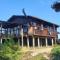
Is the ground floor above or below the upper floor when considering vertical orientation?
below

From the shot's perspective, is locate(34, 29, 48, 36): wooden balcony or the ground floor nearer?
the ground floor

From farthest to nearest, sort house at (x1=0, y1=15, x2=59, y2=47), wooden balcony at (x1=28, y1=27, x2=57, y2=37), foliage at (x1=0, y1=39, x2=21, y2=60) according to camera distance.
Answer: wooden balcony at (x1=28, y1=27, x2=57, y2=37), house at (x1=0, y1=15, x2=59, y2=47), foliage at (x1=0, y1=39, x2=21, y2=60)

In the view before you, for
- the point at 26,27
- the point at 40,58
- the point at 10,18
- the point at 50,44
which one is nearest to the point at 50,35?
the point at 50,44

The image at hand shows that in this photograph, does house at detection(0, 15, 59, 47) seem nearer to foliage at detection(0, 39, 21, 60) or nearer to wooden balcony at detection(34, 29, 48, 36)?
wooden balcony at detection(34, 29, 48, 36)

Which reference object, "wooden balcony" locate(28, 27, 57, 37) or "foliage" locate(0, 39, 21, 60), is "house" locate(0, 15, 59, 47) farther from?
"foliage" locate(0, 39, 21, 60)

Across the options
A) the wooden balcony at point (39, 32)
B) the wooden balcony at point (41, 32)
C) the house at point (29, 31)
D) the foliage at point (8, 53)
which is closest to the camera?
the foliage at point (8, 53)

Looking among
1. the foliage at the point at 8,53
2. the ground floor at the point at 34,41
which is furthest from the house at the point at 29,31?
the foliage at the point at 8,53

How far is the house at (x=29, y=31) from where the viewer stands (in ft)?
118

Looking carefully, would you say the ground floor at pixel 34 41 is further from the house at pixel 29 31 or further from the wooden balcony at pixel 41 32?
the wooden balcony at pixel 41 32

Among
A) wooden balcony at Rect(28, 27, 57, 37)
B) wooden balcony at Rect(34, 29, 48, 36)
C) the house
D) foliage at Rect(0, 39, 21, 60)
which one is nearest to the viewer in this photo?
foliage at Rect(0, 39, 21, 60)

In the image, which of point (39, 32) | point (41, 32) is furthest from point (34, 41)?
point (41, 32)

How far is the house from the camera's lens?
3588 centimetres

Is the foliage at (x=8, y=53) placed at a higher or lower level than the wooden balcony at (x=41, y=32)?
lower

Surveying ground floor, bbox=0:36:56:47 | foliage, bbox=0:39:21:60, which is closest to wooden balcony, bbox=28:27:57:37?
ground floor, bbox=0:36:56:47
